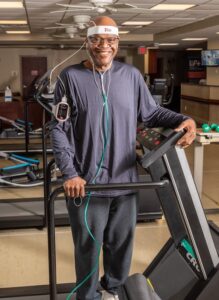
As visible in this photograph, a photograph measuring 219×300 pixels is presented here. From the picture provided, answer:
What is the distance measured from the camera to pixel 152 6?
602 cm

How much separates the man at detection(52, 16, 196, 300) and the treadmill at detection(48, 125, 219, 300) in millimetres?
103

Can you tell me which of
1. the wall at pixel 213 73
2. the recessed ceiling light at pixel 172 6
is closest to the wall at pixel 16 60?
the wall at pixel 213 73

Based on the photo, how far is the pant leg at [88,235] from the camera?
186 cm

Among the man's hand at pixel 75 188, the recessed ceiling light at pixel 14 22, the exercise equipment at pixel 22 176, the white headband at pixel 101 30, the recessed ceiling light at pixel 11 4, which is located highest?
the recessed ceiling light at pixel 14 22

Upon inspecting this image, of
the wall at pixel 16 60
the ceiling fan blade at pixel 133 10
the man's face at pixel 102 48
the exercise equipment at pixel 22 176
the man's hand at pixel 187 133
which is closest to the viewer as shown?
the man's hand at pixel 187 133

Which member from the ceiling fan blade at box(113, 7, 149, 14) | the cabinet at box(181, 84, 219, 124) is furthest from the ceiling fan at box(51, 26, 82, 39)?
the cabinet at box(181, 84, 219, 124)

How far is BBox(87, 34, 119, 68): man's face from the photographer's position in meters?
1.78

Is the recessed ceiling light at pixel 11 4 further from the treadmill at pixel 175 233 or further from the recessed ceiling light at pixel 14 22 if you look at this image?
the treadmill at pixel 175 233

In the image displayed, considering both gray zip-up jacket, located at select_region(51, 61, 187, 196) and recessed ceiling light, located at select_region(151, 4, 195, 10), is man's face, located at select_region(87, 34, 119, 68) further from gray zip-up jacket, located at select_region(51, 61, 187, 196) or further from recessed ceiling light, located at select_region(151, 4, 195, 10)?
recessed ceiling light, located at select_region(151, 4, 195, 10)

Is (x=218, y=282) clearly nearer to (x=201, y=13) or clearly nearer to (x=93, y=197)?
(x=93, y=197)

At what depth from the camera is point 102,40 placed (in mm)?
A: 1780

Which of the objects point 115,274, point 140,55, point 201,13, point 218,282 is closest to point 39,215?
point 115,274

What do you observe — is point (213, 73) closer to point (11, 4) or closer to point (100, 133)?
point (11, 4)

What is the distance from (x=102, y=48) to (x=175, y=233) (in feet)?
3.16
